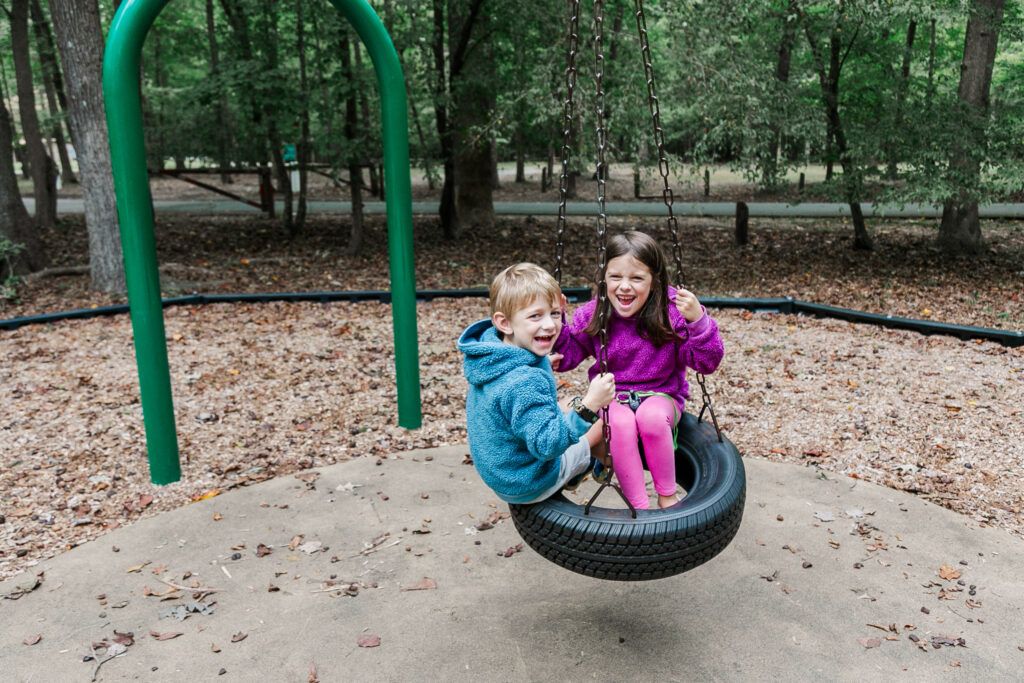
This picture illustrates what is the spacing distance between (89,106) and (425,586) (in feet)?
22.8

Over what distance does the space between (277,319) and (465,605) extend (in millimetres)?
5349

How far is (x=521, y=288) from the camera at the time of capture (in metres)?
2.56

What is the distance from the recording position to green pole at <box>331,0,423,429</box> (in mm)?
4562

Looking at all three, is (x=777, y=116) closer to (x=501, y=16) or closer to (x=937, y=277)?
(x=937, y=277)

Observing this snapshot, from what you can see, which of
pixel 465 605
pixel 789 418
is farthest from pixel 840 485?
pixel 465 605

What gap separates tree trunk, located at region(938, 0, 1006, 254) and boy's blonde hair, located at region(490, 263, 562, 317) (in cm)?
765

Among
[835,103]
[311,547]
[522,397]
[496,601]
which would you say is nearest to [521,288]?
[522,397]

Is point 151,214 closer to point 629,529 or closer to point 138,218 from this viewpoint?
point 138,218

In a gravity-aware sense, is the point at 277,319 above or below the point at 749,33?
below

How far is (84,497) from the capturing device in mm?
4203

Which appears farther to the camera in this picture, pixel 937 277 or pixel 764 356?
pixel 937 277

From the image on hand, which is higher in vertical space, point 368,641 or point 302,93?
point 302,93

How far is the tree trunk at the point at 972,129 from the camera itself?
8.59 metres

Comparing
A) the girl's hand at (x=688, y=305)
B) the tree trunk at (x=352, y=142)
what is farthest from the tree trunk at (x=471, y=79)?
the girl's hand at (x=688, y=305)
